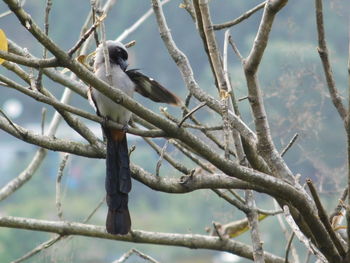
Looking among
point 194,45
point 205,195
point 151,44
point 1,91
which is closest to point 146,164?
point 194,45

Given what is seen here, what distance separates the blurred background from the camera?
357 cm

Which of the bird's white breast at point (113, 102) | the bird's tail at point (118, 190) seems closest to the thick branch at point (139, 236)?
the bird's tail at point (118, 190)

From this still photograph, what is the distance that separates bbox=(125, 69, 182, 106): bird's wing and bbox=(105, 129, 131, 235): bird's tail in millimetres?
241

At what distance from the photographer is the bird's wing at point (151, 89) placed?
2.80m

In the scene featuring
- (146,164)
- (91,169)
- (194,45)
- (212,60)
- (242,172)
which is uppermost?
(91,169)

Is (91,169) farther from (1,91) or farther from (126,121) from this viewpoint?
(126,121)

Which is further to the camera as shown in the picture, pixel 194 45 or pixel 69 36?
pixel 69 36

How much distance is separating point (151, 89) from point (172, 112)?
4260 millimetres

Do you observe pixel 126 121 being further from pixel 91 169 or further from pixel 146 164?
pixel 91 169

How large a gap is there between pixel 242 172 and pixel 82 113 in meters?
0.53

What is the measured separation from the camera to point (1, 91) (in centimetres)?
1933

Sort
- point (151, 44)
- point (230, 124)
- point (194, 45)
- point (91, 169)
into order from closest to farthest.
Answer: point (230, 124), point (194, 45), point (151, 44), point (91, 169)

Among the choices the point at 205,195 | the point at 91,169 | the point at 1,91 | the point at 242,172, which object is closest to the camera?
the point at 242,172

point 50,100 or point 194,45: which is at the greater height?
point 194,45
